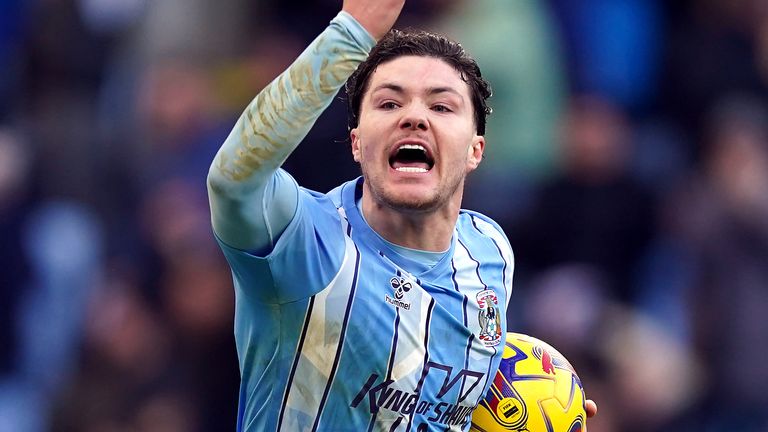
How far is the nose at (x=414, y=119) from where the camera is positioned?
4.51 m

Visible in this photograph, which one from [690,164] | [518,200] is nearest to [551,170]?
[518,200]

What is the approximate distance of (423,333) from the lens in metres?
4.48

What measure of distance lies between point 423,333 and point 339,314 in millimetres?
323

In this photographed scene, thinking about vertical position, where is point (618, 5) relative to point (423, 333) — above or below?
above

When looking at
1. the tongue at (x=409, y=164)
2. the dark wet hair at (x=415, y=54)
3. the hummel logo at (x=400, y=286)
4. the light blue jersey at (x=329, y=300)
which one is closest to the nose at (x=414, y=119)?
the tongue at (x=409, y=164)

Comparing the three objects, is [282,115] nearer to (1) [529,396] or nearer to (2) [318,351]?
(2) [318,351]

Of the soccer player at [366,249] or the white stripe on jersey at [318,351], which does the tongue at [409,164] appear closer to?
the soccer player at [366,249]

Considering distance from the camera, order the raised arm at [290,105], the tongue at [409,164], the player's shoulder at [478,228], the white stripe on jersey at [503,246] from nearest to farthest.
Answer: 1. the raised arm at [290,105]
2. the tongue at [409,164]
3. the white stripe on jersey at [503,246]
4. the player's shoulder at [478,228]

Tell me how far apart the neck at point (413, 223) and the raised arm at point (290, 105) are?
0.79 m

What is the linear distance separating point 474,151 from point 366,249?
2.09ft

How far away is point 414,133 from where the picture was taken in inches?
177

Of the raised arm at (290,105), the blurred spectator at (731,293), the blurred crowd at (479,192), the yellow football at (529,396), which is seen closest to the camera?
the raised arm at (290,105)

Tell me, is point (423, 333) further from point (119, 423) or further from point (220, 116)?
point (220, 116)

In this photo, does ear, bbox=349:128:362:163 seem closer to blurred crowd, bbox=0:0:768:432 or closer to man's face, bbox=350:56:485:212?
man's face, bbox=350:56:485:212
